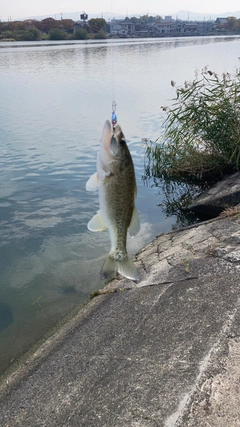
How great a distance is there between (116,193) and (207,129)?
28.2 ft

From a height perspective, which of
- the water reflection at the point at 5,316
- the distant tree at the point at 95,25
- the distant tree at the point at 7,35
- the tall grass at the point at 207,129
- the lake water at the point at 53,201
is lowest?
the water reflection at the point at 5,316

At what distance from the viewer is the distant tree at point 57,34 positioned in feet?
342

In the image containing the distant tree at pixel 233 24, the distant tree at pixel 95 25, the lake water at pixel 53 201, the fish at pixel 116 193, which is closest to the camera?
the fish at pixel 116 193

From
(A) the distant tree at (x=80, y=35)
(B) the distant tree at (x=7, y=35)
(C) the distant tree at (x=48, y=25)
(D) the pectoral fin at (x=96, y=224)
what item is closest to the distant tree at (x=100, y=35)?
(A) the distant tree at (x=80, y=35)

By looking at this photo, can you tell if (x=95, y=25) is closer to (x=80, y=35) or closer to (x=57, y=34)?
(x=80, y=35)

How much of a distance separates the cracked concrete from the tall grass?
5193 millimetres

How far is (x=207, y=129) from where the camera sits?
10.7 meters

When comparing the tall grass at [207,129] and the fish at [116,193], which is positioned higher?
the fish at [116,193]

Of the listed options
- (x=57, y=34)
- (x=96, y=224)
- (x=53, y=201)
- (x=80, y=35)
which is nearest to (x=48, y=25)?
(x=80, y=35)

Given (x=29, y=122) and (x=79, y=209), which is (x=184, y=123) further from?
A: (x=29, y=122)

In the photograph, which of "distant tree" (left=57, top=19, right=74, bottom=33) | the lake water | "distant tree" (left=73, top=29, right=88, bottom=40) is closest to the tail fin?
the lake water

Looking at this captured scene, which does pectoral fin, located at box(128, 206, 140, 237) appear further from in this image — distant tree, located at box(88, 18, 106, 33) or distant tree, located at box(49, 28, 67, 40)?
distant tree, located at box(88, 18, 106, 33)

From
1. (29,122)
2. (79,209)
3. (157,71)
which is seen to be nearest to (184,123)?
(79,209)

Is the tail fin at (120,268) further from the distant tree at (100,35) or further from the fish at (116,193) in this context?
the distant tree at (100,35)
